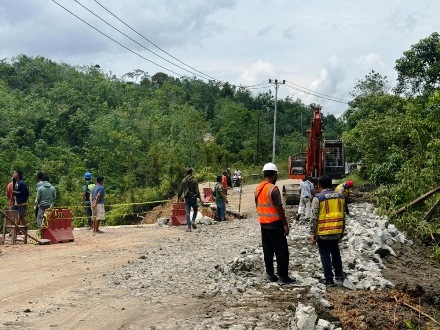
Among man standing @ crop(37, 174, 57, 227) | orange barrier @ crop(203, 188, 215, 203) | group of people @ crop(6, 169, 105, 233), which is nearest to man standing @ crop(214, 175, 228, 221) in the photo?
group of people @ crop(6, 169, 105, 233)

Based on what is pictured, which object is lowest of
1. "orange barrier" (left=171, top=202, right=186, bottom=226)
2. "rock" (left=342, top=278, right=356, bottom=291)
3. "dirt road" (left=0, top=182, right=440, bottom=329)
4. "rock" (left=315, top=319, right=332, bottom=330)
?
"dirt road" (left=0, top=182, right=440, bottom=329)

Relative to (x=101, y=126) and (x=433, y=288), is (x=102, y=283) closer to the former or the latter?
(x=433, y=288)

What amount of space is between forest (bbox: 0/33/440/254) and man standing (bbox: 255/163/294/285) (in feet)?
18.9

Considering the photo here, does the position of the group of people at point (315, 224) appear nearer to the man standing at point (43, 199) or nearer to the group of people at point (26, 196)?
the group of people at point (26, 196)

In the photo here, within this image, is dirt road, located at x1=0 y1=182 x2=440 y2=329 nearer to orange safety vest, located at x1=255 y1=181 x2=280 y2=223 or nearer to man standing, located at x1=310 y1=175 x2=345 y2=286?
man standing, located at x1=310 y1=175 x2=345 y2=286

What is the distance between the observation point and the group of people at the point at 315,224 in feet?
27.0

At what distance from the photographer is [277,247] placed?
328 inches

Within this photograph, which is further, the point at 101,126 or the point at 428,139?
the point at 101,126

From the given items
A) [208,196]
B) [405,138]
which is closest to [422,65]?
[405,138]

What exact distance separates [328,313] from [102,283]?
3.95 m

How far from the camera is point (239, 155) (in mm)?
62188

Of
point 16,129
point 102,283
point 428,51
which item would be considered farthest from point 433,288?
point 16,129

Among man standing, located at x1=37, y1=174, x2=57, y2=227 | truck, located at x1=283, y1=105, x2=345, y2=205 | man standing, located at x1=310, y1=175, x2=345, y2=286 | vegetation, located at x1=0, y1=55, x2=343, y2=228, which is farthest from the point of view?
vegetation, located at x1=0, y1=55, x2=343, y2=228

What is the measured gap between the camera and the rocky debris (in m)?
6.69
